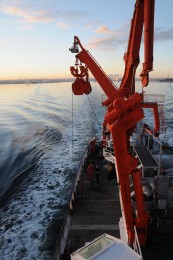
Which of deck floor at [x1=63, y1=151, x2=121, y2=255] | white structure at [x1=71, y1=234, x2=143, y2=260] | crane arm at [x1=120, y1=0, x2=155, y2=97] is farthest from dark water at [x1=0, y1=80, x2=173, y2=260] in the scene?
white structure at [x1=71, y1=234, x2=143, y2=260]

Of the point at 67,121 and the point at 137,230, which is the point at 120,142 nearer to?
the point at 137,230

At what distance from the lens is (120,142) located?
9.93 meters

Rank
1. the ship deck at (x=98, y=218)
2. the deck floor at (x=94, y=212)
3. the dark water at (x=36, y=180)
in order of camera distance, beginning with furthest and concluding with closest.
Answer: the dark water at (x=36, y=180)
the deck floor at (x=94, y=212)
the ship deck at (x=98, y=218)

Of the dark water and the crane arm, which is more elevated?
the crane arm

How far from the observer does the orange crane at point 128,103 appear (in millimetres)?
9781

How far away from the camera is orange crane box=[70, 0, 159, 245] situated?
9781 mm

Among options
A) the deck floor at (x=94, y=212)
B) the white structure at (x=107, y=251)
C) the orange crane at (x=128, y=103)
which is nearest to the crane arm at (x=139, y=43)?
the orange crane at (x=128, y=103)

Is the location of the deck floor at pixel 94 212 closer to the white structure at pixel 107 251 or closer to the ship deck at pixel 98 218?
the ship deck at pixel 98 218

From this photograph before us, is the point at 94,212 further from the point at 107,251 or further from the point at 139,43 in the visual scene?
the point at 139,43

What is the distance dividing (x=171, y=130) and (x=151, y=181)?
114 ft

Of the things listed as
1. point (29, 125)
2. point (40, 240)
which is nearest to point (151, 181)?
point (40, 240)

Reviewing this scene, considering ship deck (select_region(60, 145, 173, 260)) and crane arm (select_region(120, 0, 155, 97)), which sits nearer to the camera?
ship deck (select_region(60, 145, 173, 260))

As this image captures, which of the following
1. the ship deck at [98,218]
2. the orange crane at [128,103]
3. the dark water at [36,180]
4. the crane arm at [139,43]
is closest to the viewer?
the orange crane at [128,103]

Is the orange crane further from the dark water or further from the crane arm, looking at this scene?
the dark water
